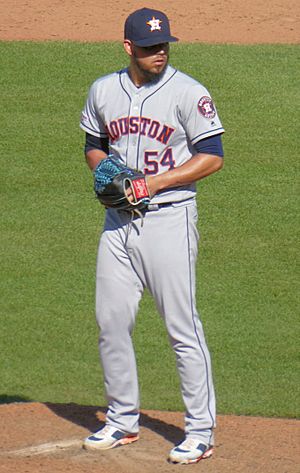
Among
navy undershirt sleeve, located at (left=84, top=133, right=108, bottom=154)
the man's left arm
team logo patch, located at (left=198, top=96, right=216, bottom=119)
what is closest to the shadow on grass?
the man's left arm

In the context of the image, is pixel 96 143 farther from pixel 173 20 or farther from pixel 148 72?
pixel 173 20

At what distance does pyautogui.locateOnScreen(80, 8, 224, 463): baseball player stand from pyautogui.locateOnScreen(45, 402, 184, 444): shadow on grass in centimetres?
36

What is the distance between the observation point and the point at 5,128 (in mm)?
11789

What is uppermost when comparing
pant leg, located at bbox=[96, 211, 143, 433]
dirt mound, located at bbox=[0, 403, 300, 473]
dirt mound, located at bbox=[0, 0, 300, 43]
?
dirt mound, located at bbox=[0, 0, 300, 43]

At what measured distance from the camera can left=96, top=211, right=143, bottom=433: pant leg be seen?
17.1 ft

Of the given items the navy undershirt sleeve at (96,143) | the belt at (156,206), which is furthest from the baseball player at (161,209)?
the navy undershirt sleeve at (96,143)

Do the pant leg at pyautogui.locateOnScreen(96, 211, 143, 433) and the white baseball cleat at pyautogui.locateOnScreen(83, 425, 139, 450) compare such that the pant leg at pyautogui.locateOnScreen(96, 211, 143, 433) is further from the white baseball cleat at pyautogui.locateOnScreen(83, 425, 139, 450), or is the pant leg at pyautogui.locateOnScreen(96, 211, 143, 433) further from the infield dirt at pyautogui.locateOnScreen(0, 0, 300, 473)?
the infield dirt at pyautogui.locateOnScreen(0, 0, 300, 473)

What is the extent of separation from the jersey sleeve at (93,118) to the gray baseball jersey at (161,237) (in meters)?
0.01

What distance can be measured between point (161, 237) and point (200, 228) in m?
4.50

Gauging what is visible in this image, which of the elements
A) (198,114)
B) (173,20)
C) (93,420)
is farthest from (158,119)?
(173,20)

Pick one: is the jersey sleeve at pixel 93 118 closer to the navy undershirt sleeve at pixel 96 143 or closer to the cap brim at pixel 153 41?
the navy undershirt sleeve at pixel 96 143

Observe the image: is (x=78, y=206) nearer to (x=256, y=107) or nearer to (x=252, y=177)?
(x=252, y=177)

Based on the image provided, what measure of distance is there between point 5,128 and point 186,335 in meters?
7.00

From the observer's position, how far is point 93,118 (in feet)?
17.6
